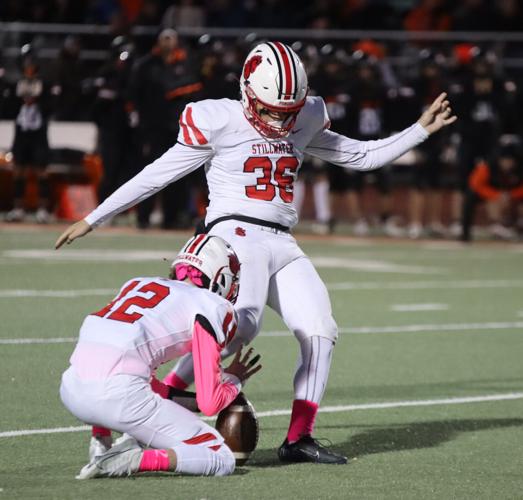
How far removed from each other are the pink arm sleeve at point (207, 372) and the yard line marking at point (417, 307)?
6.19 m

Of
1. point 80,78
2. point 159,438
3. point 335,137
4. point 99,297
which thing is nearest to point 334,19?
point 80,78

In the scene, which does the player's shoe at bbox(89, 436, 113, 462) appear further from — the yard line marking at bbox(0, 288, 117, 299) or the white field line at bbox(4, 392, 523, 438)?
the yard line marking at bbox(0, 288, 117, 299)

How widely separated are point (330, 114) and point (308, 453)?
1258 centimetres

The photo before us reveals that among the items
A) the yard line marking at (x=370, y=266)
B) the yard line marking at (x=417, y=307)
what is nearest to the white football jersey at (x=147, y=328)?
the yard line marking at (x=417, y=307)

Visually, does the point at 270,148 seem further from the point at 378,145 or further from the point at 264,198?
the point at 378,145

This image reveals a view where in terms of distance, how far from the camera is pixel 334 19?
2150 centimetres

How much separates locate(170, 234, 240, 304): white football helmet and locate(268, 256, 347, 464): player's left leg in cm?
62

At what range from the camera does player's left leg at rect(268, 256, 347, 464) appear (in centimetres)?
594

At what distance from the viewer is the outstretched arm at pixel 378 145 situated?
650 centimetres

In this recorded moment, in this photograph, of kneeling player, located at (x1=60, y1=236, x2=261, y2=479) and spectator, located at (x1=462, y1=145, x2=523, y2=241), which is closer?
kneeling player, located at (x1=60, y1=236, x2=261, y2=479)

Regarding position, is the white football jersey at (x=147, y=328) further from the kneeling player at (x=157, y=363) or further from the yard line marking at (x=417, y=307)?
the yard line marking at (x=417, y=307)

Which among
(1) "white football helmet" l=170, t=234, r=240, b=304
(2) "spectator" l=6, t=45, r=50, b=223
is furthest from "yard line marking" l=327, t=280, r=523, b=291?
(1) "white football helmet" l=170, t=234, r=240, b=304

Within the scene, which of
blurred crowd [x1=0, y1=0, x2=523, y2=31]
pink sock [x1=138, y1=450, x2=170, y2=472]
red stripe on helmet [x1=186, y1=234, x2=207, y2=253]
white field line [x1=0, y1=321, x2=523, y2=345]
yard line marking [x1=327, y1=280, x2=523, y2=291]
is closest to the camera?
pink sock [x1=138, y1=450, x2=170, y2=472]

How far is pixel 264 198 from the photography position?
618 cm
